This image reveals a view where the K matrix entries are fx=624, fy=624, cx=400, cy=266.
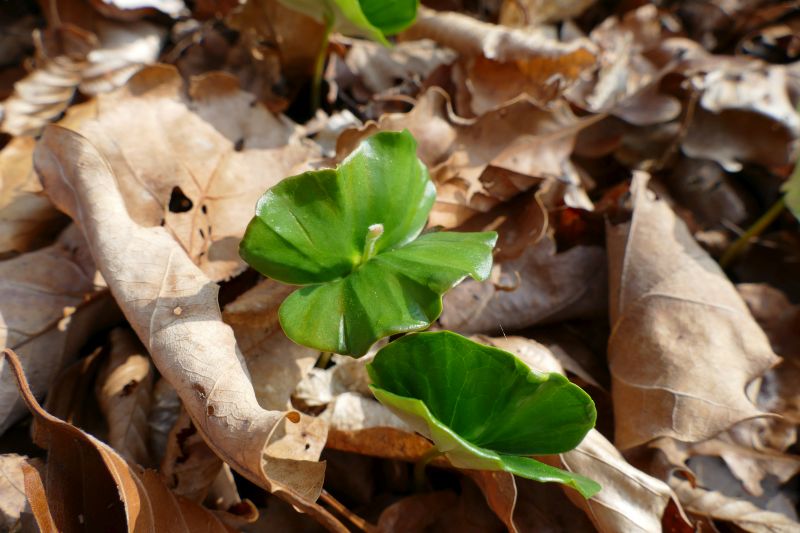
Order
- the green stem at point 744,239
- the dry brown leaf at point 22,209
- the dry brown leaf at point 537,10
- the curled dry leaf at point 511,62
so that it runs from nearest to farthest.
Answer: the dry brown leaf at point 22,209, the green stem at point 744,239, the curled dry leaf at point 511,62, the dry brown leaf at point 537,10

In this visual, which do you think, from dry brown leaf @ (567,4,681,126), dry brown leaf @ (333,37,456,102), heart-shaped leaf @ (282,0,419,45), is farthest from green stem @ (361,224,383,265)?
dry brown leaf @ (567,4,681,126)

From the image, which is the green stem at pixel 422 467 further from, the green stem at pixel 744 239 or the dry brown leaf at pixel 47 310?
the green stem at pixel 744 239

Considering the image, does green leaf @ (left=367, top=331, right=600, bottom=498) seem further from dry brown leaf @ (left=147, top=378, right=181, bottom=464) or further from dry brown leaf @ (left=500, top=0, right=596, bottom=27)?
dry brown leaf @ (left=500, top=0, right=596, bottom=27)

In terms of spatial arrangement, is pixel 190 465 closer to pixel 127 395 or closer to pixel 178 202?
pixel 127 395

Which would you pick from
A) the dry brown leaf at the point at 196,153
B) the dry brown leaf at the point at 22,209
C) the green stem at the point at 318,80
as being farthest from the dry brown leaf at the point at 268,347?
the green stem at the point at 318,80

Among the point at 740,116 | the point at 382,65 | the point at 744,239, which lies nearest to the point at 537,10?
the point at 382,65

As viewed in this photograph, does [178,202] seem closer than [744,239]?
Yes

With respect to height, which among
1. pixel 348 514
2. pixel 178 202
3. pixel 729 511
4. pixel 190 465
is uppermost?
pixel 178 202
